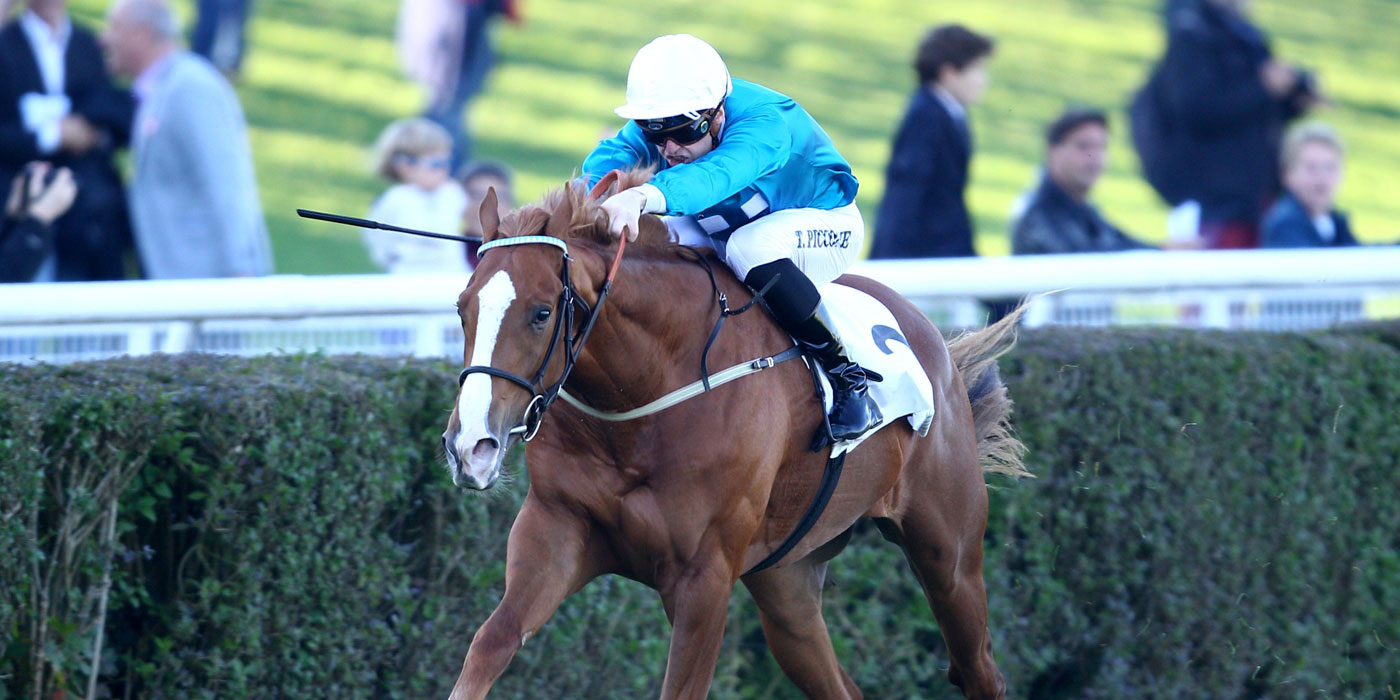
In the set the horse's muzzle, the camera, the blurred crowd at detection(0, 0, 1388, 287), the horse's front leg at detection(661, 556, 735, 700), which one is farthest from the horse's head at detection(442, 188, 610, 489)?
the camera

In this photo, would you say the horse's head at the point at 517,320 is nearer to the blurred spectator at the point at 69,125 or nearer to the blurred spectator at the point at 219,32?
the blurred spectator at the point at 69,125

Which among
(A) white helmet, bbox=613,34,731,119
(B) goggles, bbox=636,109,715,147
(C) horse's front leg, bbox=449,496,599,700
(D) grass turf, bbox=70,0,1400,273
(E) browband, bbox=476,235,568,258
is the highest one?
(A) white helmet, bbox=613,34,731,119

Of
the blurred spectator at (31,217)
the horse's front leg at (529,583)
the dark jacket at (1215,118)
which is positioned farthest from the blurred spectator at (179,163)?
the dark jacket at (1215,118)

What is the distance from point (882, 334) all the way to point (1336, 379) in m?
2.24

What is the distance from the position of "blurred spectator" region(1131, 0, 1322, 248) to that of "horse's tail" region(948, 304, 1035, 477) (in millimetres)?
3315

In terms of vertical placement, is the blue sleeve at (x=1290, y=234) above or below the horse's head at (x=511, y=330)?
below

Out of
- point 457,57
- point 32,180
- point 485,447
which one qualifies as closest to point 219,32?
point 457,57

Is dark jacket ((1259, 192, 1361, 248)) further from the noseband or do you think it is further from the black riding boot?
the noseband

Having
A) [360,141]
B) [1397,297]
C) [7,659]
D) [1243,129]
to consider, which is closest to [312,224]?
[360,141]

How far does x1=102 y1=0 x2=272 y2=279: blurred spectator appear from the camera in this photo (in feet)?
18.2

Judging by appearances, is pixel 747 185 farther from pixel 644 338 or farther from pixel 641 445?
pixel 641 445

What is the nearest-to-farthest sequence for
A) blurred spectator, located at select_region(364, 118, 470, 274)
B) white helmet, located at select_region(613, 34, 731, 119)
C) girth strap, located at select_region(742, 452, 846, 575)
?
white helmet, located at select_region(613, 34, 731, 119) → girth strap, located at select_region(742, 452, 846, 575) → blurred spectator, located at select_region(364, 118, 470, 274)

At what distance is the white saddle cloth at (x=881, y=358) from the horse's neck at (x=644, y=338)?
0.41 m

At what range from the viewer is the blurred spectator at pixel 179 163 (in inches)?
219
